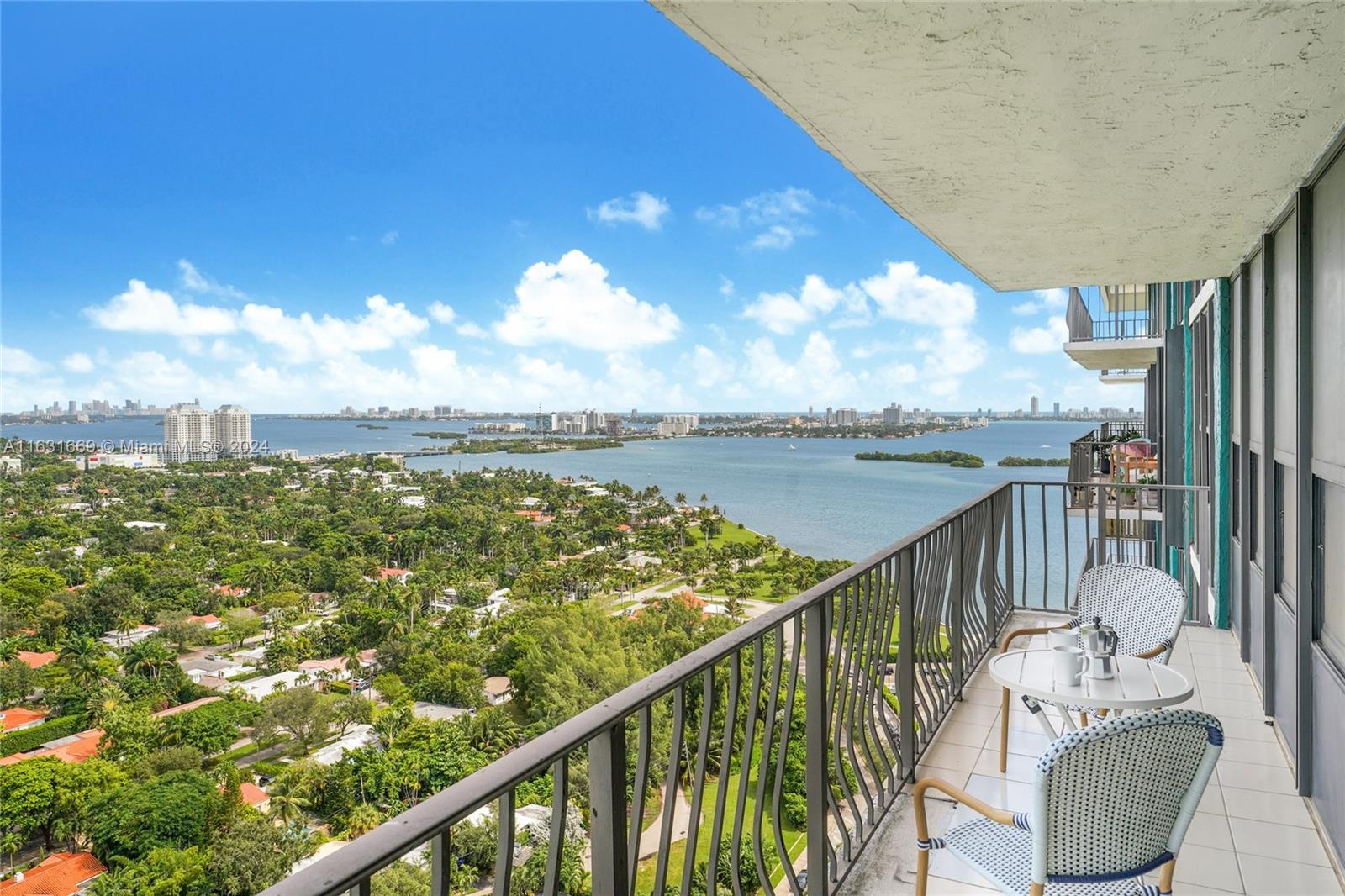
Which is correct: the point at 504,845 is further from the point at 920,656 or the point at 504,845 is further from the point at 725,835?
the point at 725,835

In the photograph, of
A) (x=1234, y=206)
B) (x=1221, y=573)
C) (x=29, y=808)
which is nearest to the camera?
(x=1234, y=206)

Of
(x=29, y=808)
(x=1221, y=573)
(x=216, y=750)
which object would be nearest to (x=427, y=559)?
(x=216, y=750)

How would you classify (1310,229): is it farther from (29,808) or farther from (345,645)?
(345,645)

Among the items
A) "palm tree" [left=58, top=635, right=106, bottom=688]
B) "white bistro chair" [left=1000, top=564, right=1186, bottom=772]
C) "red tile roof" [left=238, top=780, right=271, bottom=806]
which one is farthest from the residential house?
"white bistro chair" [left=1000, top=564, right=1186, bottom=772]

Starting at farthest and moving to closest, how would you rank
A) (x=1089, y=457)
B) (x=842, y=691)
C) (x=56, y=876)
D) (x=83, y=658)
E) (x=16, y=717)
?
(x=83, y=658) < (x=16, y=717) < (x=56, y=876) < (x=1089, y=457) < (x=842, y=691)

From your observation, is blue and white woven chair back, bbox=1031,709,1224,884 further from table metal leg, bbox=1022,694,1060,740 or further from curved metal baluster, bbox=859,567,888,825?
curved metal baluster, bbox=859,567,888,825

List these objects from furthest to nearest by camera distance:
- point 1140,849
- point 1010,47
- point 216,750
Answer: point 216,750 < point 1010,47 < point 1140,849

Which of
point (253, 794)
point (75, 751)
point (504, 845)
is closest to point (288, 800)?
Answer: point (253, 794)
